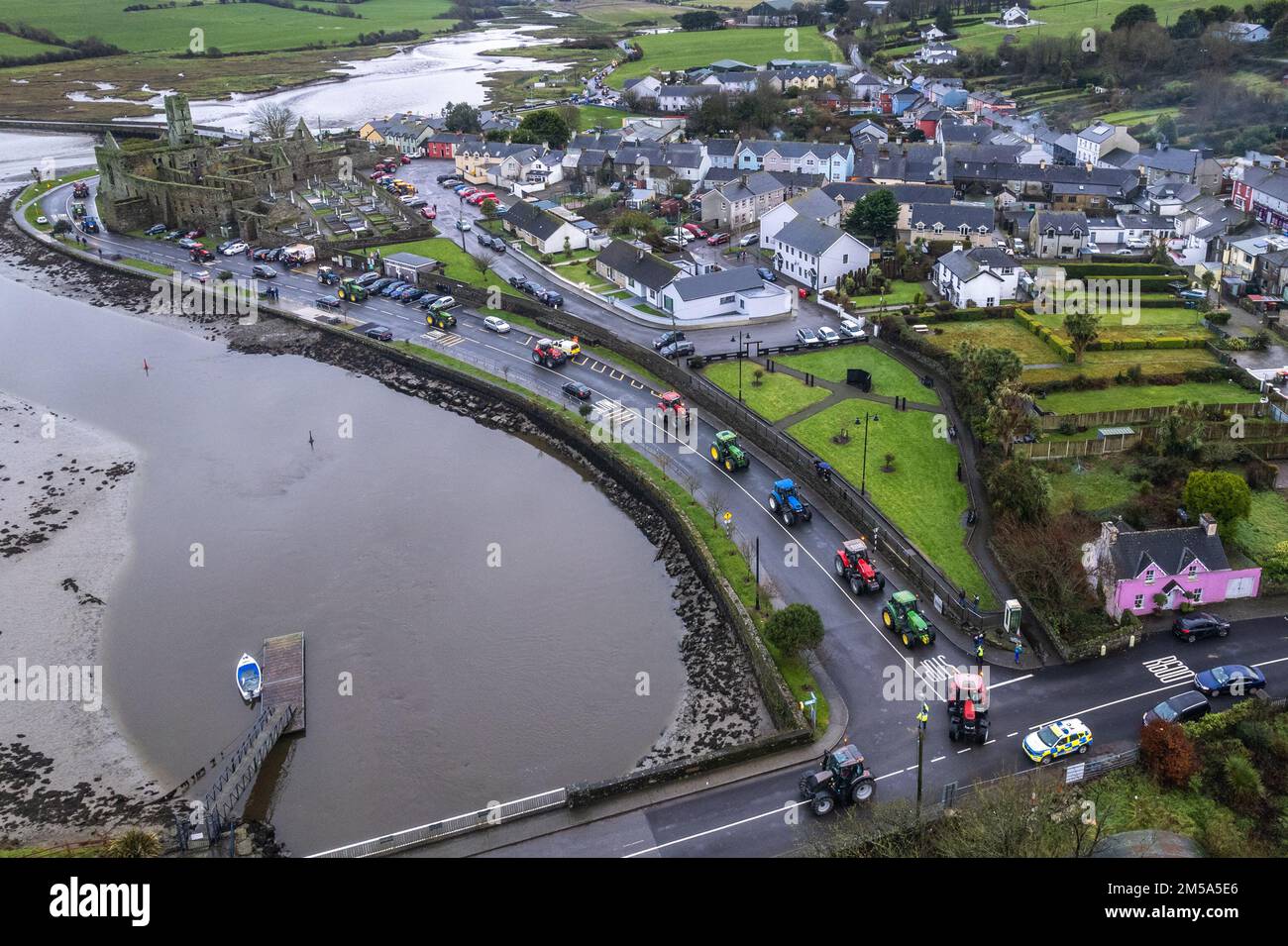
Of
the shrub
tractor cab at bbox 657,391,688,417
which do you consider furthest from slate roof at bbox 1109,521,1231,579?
tractor cab at bbox 657,391,688,417

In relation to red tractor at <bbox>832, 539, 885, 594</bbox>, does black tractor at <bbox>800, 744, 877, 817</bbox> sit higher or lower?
lower

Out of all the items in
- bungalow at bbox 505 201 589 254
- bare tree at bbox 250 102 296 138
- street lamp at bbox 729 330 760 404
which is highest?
bare tree at bbox 250 102 296 138

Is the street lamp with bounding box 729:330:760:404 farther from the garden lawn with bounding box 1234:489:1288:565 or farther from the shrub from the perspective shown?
A: the shrub

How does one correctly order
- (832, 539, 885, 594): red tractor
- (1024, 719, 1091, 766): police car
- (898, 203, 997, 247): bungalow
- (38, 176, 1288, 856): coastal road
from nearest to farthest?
1. (38, 176, 1288, 856): coastal road
2. (1024, 719, 1091, 766): police car
3. (832, 539, 885, 594): red tractor
4. (898, 203, 997, 247): bungalow

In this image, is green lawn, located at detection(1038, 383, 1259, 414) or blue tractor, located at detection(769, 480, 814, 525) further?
green lawn, located at detection(1038, 383, 1259, 414)

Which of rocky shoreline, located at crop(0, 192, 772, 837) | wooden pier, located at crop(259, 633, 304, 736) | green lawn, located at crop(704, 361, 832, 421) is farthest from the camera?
green lawn, located at crop(704, 361, 832, 421)

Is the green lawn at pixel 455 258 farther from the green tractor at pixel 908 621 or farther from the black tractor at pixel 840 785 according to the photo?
the black tractor at pixel 840 785

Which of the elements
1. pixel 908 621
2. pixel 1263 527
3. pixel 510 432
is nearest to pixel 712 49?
pixel 510 432

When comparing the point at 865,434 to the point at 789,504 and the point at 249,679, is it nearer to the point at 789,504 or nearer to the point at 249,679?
the point at 789,504
